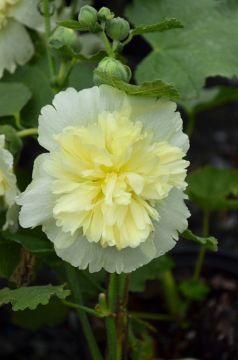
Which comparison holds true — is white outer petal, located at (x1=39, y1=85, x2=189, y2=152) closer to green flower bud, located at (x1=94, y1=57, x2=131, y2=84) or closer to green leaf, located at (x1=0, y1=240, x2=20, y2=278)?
green flower bud, located at (x1=94, y1=57, x2=131, y2=84)

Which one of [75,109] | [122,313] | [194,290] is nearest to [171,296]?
[194,290]

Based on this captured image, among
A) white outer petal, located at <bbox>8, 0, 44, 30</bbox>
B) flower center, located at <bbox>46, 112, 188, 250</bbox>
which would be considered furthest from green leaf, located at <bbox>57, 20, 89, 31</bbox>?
white outer petal, located at <bbox>8, 0, 44, 30</bbox>

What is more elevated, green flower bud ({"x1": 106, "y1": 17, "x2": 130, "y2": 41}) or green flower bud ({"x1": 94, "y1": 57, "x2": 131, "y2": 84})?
green flower bud ({"x1": 106, "y1": 17, "x2": 130, "y2": 41})

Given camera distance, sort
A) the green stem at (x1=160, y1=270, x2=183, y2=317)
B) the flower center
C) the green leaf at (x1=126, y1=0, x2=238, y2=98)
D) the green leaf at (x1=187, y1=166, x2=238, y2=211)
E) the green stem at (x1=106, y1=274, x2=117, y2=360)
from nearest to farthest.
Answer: the flower center < the green stem at (x1=106, y1=274, x2=117, y2=360) < the green leaf at (x1=126, y1=0, x2=238, y2=98) < the green leaf at (x1=187, y1=166, x2=238, y2=211) < the green stem at (x1=160, y1=270, x2=183, y2=317)

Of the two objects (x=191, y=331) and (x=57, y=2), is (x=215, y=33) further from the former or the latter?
(x=191, y=331)

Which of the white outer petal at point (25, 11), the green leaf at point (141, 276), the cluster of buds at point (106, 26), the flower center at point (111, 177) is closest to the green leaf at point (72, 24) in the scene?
the cluster of buds at point (106, 26)

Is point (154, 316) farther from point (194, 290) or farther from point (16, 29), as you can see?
point (16, 29)
